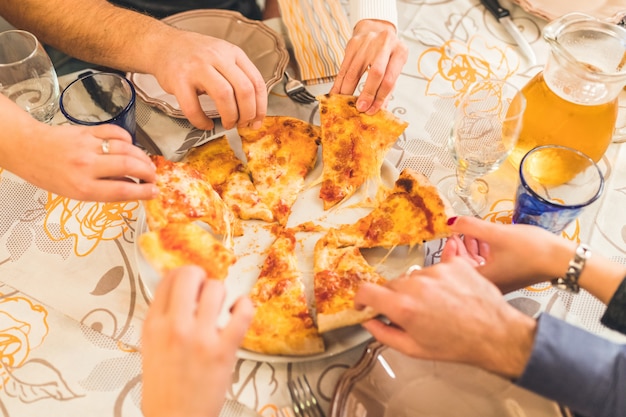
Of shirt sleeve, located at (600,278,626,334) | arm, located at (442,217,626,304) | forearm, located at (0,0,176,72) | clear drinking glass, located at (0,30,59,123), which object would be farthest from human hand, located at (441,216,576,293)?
clear drinking glass, located at (0,30,59,123)

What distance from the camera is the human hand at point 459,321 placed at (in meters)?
0.89

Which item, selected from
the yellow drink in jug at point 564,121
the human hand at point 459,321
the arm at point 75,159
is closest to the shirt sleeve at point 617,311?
the human hand at point 459,321

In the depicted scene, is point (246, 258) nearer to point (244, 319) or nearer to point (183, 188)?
point (183, 188)

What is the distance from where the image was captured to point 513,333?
35.4 inches

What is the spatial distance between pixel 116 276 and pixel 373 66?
910 millimetres

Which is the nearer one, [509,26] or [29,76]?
[29,76]

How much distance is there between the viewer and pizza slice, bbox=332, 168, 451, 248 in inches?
50.2

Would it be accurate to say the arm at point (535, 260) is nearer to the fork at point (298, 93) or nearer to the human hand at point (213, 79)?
the human hand at point (213, 79)

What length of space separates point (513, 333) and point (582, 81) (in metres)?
0.73

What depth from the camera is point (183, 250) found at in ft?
3.73

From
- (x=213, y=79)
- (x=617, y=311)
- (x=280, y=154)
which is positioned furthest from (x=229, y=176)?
(x=617, y=311)

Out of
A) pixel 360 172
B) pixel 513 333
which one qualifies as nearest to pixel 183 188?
pixel 360 172

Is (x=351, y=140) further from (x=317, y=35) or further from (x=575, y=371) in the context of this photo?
(x=575, y=371)

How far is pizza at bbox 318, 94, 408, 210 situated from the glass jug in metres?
0.37
